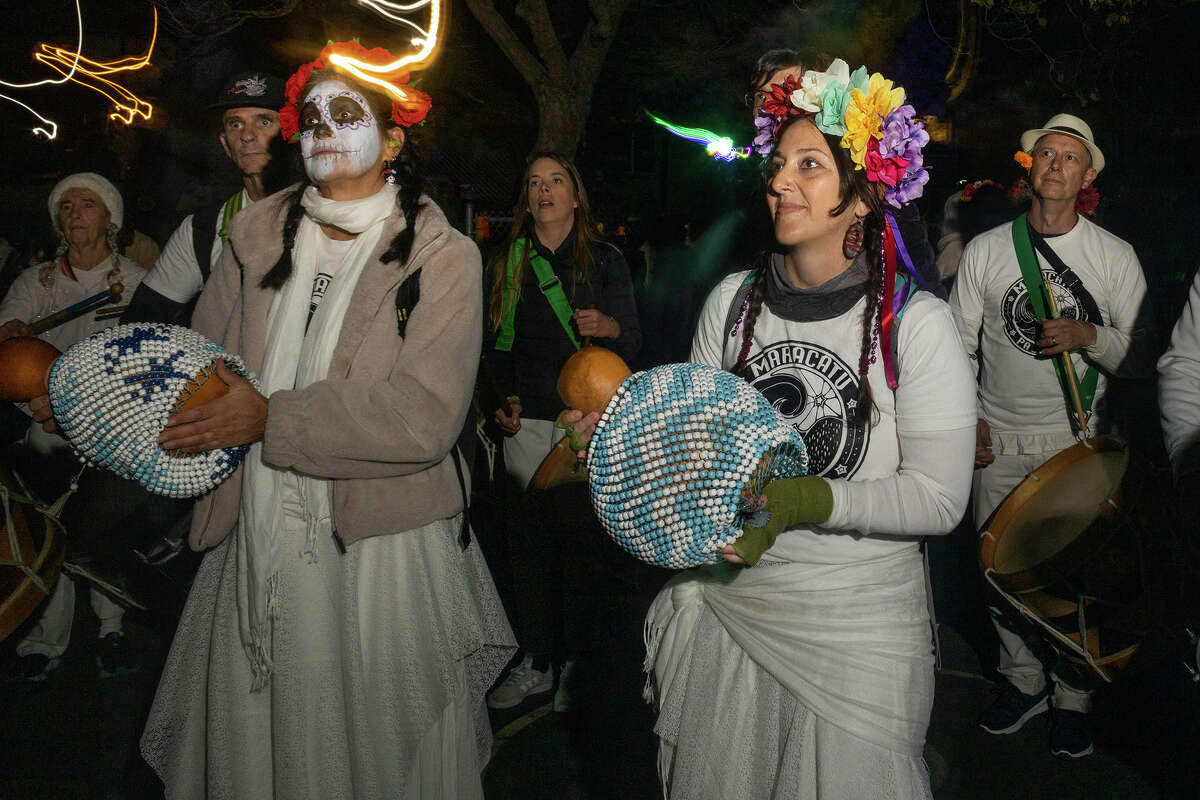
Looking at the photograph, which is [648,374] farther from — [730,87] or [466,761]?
[730,87]

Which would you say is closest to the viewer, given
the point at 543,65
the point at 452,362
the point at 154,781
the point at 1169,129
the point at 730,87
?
the point at 452,362

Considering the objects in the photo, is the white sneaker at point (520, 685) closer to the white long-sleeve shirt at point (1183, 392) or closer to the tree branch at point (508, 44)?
the white long-sleeve shirt at point (1183, 392)

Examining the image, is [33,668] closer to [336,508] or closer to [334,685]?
[334,685]

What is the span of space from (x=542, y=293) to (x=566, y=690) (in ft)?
6.46

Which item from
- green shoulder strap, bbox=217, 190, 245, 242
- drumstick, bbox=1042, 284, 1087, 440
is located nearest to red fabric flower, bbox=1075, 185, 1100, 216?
drumstick, bbox=1042, 284, 1087, 440

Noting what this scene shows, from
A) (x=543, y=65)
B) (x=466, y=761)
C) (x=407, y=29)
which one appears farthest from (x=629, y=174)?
(x=466, y=761)

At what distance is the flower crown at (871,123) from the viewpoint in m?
2.34

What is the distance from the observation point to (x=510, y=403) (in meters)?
4.53

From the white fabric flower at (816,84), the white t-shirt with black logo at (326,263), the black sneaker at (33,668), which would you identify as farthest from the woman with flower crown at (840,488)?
the black sneaker at (33,668)

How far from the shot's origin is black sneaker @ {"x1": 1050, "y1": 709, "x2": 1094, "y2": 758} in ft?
13.4

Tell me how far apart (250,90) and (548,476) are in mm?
1974

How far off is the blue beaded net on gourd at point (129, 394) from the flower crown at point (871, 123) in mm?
1688

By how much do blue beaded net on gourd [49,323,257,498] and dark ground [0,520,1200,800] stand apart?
6.23 ft

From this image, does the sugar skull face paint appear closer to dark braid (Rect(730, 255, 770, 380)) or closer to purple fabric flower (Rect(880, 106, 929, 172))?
dark braid (Rect(730, 255, 770, 380))
